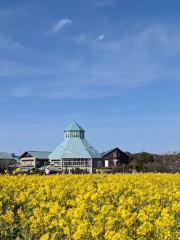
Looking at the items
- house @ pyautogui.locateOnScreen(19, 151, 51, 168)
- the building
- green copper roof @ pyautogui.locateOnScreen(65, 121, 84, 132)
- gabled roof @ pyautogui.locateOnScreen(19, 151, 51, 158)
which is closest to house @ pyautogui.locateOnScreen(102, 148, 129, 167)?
the building

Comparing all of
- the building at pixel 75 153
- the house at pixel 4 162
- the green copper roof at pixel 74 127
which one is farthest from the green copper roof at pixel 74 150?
the house at pixel 4 162

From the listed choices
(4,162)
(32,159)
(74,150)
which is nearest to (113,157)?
(74,150)

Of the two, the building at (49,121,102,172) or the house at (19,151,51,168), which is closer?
the building at (49,121,102,172)

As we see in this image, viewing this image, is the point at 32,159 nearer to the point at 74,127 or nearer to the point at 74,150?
the point at 74,150

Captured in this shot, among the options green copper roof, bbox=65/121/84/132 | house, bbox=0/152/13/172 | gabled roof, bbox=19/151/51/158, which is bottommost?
house, bbox=0/152/13/172

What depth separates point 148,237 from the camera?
13.7 ft

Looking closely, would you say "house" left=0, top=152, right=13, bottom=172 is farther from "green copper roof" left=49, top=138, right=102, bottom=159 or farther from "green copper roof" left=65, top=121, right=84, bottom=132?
"green copper roof" left=65, top=121, right=84, bottom=132

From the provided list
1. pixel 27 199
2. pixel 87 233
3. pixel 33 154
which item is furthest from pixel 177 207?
pixel 33 154

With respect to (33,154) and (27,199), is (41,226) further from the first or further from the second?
(33,154)

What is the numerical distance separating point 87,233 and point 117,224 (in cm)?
40

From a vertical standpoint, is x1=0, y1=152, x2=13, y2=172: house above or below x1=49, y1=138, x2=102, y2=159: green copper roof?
below

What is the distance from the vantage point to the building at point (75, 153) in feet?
191

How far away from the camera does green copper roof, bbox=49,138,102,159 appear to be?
5872 centimetres

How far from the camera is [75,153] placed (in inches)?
2327
